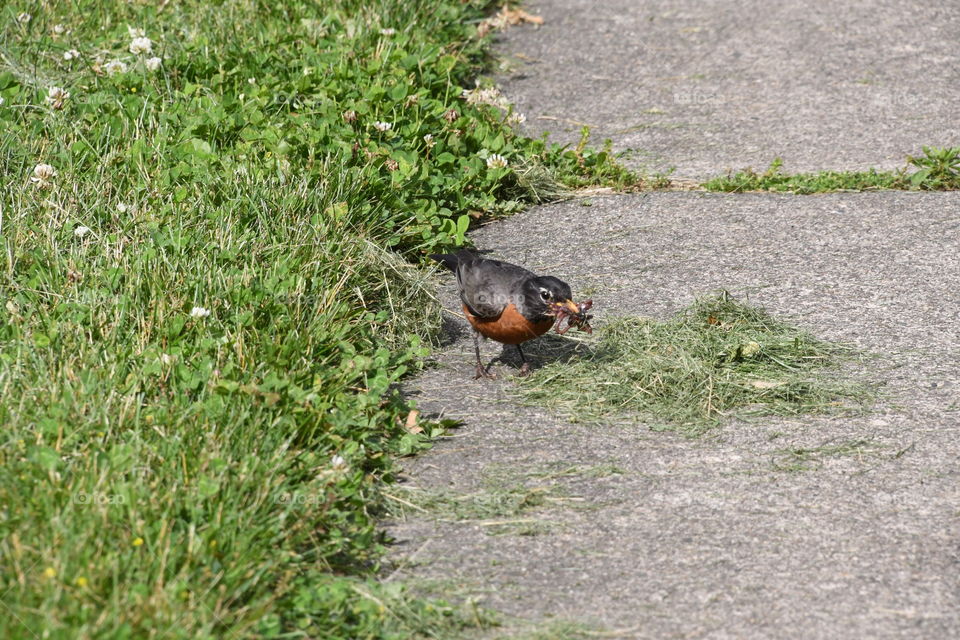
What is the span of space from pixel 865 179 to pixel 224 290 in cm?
434

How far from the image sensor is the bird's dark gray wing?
5156 millimetres

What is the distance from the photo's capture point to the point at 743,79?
27.9 feet

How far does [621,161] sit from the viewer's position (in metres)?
7.48

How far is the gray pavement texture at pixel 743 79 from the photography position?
7.52 meters

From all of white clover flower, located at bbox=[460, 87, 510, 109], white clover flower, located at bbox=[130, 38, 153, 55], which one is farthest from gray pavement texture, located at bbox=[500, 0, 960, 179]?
white clover flower, located at bbox=[130, 38, 153, 55]

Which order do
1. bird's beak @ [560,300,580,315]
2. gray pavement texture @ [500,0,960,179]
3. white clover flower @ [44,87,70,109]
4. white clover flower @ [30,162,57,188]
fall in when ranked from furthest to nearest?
gray pavement texture @ [500,0,960,179], white clover flower @ [44,87,70,109], white clover flower @ [30,162,57,188], bird's beak @ [560,300,580,315]

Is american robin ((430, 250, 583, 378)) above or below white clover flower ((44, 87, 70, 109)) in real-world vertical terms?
below

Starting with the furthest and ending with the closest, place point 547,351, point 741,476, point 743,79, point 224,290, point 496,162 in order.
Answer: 1. point 743,79
2. point 496,162
3. point 547,351
4. point 224,290
5. point 741,476

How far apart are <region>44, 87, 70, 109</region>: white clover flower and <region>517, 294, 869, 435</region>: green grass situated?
11.2 ft

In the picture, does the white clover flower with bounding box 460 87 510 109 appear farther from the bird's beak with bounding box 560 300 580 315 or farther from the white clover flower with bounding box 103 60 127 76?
the bird's beak with bounding box 560 300 580 315

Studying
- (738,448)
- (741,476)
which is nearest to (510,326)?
(738,448)

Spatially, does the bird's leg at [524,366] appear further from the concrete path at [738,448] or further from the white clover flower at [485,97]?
the white clover flower at [485,97]

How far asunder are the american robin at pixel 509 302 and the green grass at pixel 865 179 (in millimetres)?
2311

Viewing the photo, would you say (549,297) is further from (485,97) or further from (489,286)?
(485,97)
